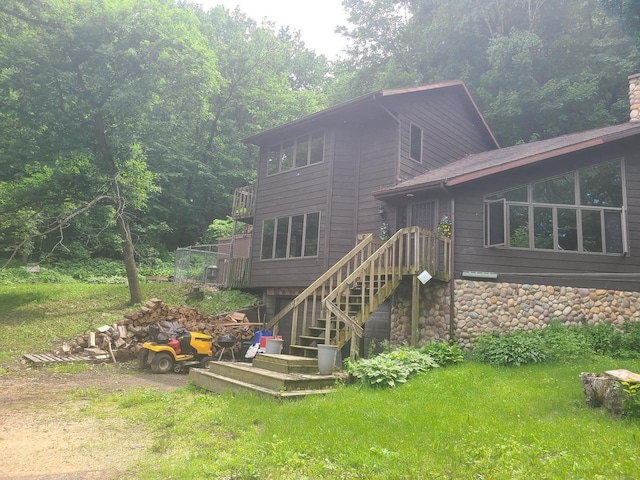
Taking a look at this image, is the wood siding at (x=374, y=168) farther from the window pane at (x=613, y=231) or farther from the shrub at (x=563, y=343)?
the window pane at (x=613, y=231)

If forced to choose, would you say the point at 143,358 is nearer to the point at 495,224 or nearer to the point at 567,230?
the point at 495,224

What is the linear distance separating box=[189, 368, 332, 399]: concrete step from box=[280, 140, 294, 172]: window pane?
28.1 feet

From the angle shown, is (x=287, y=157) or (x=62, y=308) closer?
(x=287, y=157)

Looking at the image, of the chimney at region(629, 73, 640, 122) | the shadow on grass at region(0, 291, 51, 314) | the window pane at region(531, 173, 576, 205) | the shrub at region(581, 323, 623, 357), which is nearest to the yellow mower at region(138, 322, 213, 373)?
the shadow on grass at region(0, 291, 51, 314)

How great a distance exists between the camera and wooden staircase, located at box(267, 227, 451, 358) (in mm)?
8234

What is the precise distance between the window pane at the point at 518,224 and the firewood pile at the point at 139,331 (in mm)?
7351

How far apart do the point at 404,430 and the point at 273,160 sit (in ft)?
40.2

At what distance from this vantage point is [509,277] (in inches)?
403

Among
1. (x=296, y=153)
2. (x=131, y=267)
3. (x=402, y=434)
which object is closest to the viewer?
(x=402, y=434)

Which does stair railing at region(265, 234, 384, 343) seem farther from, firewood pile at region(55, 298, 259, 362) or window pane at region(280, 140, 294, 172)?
window pane at region(280, 140, 294, 172)

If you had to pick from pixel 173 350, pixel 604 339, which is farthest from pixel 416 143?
pixel 173 350

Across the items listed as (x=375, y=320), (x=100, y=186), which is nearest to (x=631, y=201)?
(x=375, y=320)

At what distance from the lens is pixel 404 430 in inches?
185

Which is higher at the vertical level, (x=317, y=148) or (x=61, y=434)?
(x=317, y=148)
